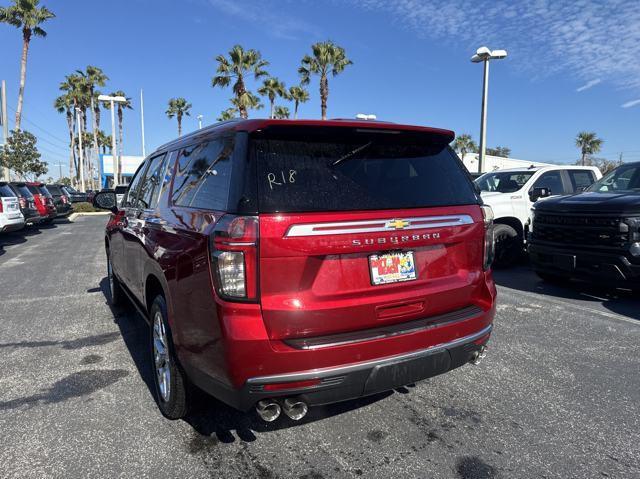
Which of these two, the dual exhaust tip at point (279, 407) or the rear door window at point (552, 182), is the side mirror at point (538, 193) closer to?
the rear door window at point (552, 182)

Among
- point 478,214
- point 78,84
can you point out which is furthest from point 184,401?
point 78,84

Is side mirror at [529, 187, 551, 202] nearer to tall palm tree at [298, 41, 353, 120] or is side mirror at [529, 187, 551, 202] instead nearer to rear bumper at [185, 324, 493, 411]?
rear bumper at [185, 324, 493, 411]

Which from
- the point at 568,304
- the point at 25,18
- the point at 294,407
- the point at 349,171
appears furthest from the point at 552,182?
the point at 25,18

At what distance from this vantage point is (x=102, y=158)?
170 ft

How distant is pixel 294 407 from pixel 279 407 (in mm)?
86

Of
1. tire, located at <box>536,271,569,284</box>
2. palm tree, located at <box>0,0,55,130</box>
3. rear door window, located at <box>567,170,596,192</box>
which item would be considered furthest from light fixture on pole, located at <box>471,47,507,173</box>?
palm tree, located at <box>0,0,55,130</box>

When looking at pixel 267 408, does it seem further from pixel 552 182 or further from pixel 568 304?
pixel 552 182

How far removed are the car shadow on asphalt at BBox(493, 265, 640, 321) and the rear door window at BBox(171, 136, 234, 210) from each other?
5.11 meters

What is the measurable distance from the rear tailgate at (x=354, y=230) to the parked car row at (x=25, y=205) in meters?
11.8

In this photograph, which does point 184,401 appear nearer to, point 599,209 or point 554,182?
point 599,209

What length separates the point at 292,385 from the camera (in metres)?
2.27

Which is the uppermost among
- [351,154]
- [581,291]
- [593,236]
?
[351,154]

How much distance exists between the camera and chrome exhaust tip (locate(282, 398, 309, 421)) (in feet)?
7.69

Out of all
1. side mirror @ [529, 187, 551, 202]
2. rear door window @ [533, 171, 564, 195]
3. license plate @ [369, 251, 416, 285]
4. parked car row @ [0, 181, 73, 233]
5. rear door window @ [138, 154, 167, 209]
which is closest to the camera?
license plate @ [369, 251, 416, 285]
